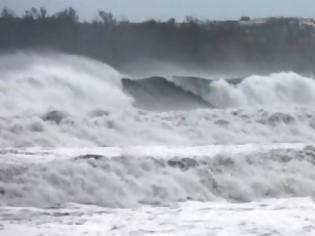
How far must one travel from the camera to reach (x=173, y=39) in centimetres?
2828

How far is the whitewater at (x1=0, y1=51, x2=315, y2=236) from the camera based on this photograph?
9047 millimetres

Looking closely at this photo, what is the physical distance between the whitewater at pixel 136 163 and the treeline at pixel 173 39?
2.70 meters

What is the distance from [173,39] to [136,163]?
16.6 meters

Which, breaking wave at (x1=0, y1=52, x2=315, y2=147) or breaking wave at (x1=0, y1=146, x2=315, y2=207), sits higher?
breaking wave at (x1=0, y1=52, x2=315, y2=147)

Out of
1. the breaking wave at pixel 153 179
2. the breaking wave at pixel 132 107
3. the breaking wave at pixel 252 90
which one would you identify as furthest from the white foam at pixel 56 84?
the breaking wave at pixel 153 179

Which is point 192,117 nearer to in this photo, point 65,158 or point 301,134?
point 301,134

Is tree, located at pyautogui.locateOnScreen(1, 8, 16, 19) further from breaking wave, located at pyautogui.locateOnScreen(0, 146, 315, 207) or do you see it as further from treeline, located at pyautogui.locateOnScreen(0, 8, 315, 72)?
breaking wave, located at pyautogui.locateOnScreen(0, 146, 315, 207)

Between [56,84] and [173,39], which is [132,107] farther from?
[173,39]

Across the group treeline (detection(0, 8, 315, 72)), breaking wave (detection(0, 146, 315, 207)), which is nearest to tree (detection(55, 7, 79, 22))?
treeline (detection(0, 8, 315, 72))

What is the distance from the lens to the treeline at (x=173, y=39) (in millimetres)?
25109

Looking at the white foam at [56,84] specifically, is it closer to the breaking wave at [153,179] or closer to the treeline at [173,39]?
the treeline at [173,39]

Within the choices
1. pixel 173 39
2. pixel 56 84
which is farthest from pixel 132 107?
pixel 173 39

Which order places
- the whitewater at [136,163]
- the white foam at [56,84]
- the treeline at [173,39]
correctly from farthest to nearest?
the treeline at [173,39] → the white foam at [56,84] → the whitewater at [136,163]

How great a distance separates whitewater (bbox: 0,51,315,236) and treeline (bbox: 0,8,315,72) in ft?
8.84
